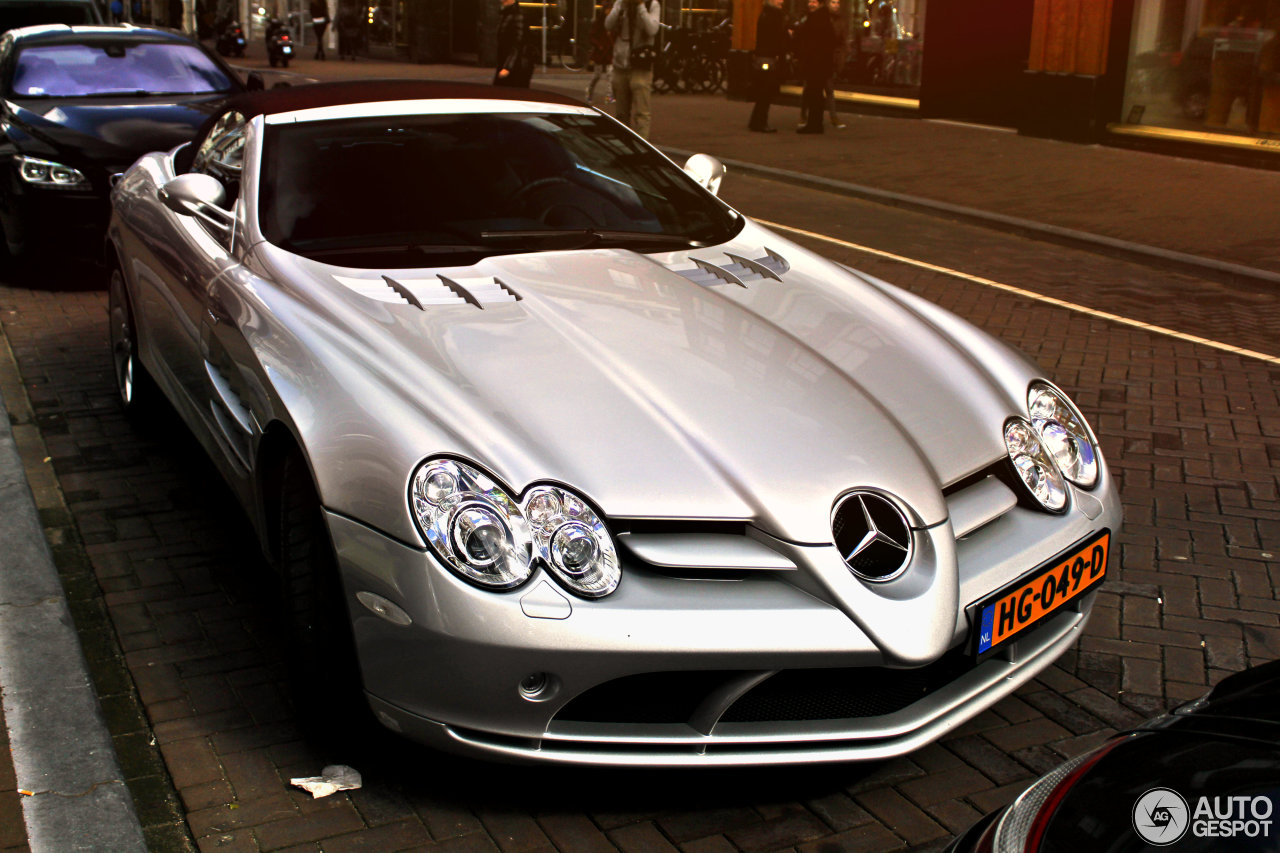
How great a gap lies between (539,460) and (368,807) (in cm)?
89

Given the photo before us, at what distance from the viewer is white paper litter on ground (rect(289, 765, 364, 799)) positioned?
3.07 metres

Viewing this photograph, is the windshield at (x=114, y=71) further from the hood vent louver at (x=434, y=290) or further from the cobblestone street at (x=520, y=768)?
the hood vent louver at (x=434, y=290)

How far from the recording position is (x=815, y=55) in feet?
55.3

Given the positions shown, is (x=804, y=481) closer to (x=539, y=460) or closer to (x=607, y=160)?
(x=539, y=460)

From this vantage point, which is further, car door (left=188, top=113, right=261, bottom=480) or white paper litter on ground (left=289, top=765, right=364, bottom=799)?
car door (left=188, top=113, right=261, bottom=480)

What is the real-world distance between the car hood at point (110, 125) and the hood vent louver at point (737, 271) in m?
5.25

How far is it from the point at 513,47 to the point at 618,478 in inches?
539

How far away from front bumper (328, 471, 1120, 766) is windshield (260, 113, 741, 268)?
137 cm

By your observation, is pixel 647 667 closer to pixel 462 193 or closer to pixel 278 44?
pixel 462 193

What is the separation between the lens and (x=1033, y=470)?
3.32 meters

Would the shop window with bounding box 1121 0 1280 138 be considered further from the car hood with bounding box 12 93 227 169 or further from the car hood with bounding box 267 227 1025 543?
the car hood with bounding box 267 227 1025 543

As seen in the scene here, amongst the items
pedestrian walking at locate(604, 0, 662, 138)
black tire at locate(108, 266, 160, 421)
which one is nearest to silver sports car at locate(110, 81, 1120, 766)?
black tire at locate(108, 266, 160, 421)

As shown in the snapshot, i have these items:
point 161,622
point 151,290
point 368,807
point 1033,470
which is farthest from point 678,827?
point 151,290

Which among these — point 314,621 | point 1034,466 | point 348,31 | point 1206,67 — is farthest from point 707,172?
point 348,31
